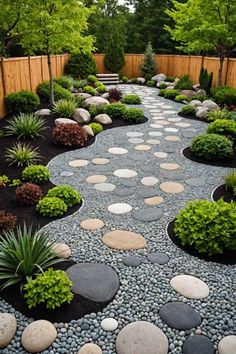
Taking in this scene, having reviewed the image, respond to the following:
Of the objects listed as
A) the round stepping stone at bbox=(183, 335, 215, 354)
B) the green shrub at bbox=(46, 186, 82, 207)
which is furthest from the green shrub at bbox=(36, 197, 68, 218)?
the round stepping stone at bbox=(183, 335, 215, 354)

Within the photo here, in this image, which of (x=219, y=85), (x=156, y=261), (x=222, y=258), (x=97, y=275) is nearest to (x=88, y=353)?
(x=97, y=275)

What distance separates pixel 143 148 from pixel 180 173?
185 centimetres

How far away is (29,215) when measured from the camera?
4836 mm

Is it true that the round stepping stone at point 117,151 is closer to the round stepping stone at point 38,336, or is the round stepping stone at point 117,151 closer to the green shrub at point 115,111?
the green shrub at point 115,111

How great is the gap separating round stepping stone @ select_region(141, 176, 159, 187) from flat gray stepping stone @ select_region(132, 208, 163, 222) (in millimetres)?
1040

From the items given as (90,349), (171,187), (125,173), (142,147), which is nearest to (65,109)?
(142,147)

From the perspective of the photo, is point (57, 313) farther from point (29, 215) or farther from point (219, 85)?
point (219, 85)

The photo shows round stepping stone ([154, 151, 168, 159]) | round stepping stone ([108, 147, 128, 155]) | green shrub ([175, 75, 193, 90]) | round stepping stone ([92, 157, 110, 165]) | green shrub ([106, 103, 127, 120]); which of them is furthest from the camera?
green shrub ([175, 75, 193, 90])

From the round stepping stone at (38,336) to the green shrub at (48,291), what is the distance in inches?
7.3

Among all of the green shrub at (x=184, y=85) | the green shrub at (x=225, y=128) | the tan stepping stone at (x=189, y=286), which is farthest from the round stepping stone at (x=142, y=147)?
the green shrub at (x=184, y=85)

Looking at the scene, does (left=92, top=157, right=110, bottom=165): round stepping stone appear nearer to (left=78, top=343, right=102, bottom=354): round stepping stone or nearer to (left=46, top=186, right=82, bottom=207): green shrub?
(left=46, top=186, right=82, bottom=207): green shrub

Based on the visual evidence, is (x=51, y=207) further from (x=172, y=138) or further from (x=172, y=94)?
(x=172, y=94)

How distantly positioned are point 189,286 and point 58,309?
4.44 ft

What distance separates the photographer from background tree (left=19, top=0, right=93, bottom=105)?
9594 mm
